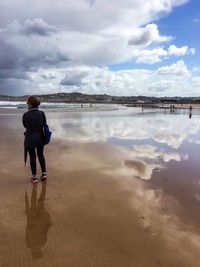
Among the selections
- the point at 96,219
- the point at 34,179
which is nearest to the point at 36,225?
the point at 96,219

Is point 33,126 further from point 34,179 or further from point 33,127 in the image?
point 34,179

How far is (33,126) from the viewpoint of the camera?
7883 mm

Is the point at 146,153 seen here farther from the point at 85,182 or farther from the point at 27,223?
the point at 27,223

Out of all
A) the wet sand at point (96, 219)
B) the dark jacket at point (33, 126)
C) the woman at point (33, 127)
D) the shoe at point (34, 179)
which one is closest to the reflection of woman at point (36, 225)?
the wet sand at point (96, 219)

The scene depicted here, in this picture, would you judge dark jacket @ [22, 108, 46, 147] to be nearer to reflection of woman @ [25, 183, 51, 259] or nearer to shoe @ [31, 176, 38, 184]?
shoe @ [31, 176, 38, 184]

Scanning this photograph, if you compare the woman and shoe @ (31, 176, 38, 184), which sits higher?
the woman

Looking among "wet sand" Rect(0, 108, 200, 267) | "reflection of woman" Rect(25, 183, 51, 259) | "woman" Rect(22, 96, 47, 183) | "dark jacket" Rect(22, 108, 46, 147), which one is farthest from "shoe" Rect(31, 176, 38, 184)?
"reflection of woman" Rect(25, 183, 51, 259)

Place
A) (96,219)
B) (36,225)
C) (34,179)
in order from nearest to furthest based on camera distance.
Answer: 1. (36,225)
2. (96,219)
3. (34,179)

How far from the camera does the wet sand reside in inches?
169

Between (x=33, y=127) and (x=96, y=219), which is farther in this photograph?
(x=33, y=127)

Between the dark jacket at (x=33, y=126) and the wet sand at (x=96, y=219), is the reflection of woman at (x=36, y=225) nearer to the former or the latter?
the wet sand at (x=96, y=219)

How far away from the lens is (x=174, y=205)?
6.31m

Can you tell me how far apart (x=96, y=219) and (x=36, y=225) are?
103 cm

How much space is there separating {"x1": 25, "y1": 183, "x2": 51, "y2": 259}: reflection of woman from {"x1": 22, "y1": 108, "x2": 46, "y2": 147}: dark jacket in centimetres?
159
